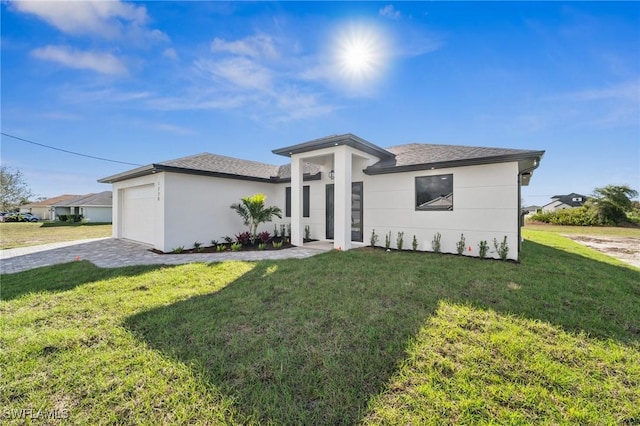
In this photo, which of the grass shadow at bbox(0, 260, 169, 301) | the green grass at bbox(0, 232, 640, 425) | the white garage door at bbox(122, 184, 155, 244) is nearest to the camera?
the green grass at bbox(0, 232, 640, 425)

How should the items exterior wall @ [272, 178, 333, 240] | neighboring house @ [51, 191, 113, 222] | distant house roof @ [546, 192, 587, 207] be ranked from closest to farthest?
exterior wall @ [272, 178, 333, 240], neighboring house @ [51, 191, 113, 222], distant house roof @ [546, 192, 587, 207]

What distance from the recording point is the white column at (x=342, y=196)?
29.0ft

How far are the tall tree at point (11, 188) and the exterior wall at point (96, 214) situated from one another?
5.86 metres

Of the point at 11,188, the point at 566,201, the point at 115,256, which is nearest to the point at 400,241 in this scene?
the point at 115,256

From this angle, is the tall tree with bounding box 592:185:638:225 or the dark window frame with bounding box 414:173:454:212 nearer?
the dark window frame with bounding box 414:173:454:212

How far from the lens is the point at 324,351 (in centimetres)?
285


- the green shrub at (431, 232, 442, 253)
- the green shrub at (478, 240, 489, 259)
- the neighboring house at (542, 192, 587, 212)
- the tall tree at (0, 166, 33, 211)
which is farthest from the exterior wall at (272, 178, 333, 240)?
the neighboring house at (542, 192, 587, 212)

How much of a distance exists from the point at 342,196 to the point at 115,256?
7.90 meters

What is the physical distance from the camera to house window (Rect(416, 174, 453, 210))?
852 cm

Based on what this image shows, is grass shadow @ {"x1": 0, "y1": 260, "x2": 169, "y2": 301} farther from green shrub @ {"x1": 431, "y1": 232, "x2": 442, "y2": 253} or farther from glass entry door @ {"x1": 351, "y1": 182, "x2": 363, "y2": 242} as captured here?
green shrub @ {"x1": 431, "y1": 232, "x2": 442, "y2": 253}

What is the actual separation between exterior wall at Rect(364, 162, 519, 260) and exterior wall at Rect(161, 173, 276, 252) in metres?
5.79

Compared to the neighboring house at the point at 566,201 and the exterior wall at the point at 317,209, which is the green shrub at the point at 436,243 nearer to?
the exterior wall at the point at 317,209

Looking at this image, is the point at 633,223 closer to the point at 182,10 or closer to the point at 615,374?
the point at 615,374

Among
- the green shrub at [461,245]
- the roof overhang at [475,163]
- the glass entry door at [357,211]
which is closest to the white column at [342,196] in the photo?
the roof overhang at [475,163]
